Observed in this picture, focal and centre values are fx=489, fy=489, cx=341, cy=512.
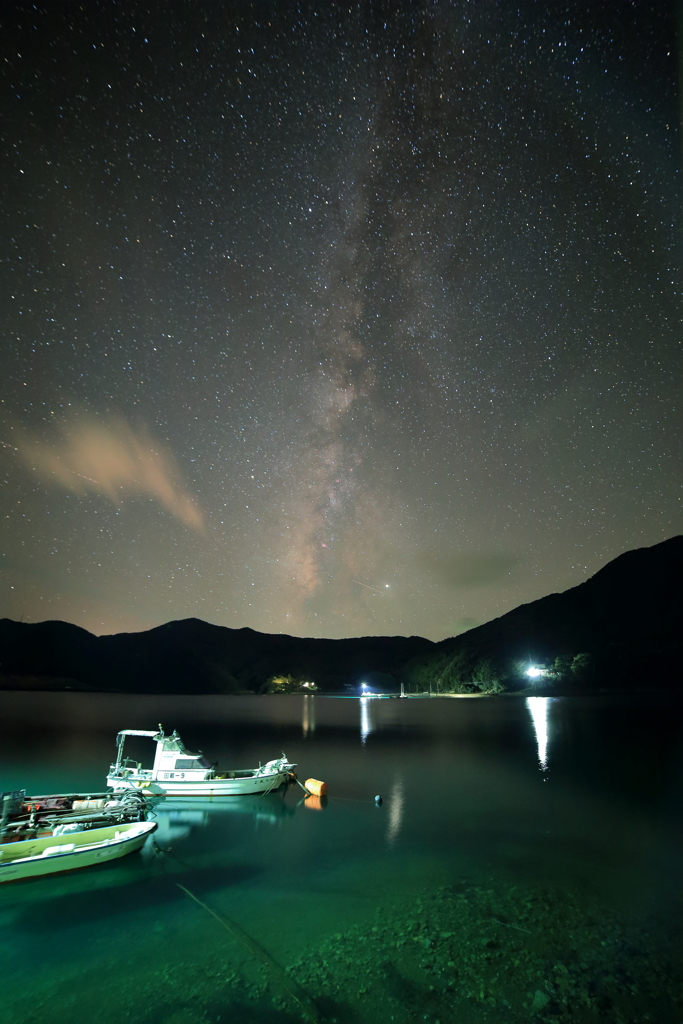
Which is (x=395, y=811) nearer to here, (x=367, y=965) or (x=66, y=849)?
(x=367, y=965)

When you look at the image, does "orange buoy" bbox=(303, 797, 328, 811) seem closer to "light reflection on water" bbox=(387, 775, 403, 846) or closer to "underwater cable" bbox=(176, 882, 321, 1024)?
"light reflection on water" bbox=(387, 775, 403, 846)

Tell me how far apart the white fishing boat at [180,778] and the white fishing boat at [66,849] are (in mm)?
12082

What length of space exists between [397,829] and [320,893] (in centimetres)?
1148

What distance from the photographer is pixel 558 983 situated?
1374 cm

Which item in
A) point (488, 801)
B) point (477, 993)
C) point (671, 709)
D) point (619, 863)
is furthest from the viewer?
point (671, 709)

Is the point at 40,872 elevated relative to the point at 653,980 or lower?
elevated

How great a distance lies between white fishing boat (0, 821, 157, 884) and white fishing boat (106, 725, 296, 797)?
12082mm

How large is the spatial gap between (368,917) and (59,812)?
16.5 metres

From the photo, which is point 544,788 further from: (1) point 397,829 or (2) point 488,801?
(1) point 397,829

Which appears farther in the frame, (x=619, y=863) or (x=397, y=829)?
(x=397, y=829)

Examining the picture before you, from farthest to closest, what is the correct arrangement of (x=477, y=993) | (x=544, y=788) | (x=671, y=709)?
1. (x=671, y=709)
2. (x=544, y=788)
3. (x=477, y=993)

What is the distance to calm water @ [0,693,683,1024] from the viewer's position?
42.8 feet

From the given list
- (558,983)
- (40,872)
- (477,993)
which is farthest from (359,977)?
(40,872)

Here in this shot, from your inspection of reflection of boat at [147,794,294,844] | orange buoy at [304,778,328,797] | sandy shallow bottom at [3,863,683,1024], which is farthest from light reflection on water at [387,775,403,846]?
sandy shallow bottom at [3,863,683,1024]
